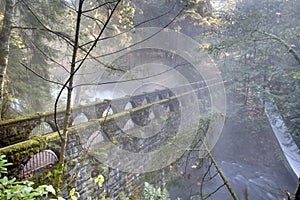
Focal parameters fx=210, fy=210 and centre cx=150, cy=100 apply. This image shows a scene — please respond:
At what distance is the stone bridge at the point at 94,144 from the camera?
10.6 ft

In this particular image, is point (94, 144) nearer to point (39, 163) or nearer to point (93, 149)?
point (93, 149)

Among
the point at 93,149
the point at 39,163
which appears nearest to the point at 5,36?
the point at 39,163

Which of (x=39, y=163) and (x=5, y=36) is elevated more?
(x=5, y=36)

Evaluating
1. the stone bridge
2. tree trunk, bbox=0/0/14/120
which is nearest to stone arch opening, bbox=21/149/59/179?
the stone bridge

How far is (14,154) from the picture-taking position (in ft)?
9.46

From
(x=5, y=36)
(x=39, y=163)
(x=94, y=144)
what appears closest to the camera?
(x=39, y=163)

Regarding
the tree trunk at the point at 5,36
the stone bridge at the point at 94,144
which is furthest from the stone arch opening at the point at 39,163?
the tree trunk at the point at 5,36

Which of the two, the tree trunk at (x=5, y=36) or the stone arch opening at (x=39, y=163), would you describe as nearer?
the stone arch opening at (x=39, y=163)

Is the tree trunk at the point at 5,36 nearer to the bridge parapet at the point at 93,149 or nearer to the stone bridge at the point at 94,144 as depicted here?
the stone bridge at the point at 94,144

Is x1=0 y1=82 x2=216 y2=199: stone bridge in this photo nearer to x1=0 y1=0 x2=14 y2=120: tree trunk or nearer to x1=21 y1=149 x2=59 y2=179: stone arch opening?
x1=21 y1=149 x2=59 y2=179: stone arch opening

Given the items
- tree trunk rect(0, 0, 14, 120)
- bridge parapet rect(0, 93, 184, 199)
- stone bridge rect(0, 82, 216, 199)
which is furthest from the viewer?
tree trunk rect(0, 0, 14, 120)

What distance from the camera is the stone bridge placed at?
3.24 m

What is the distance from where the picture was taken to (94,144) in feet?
15.6

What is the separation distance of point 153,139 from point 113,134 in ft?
→ 7.94
